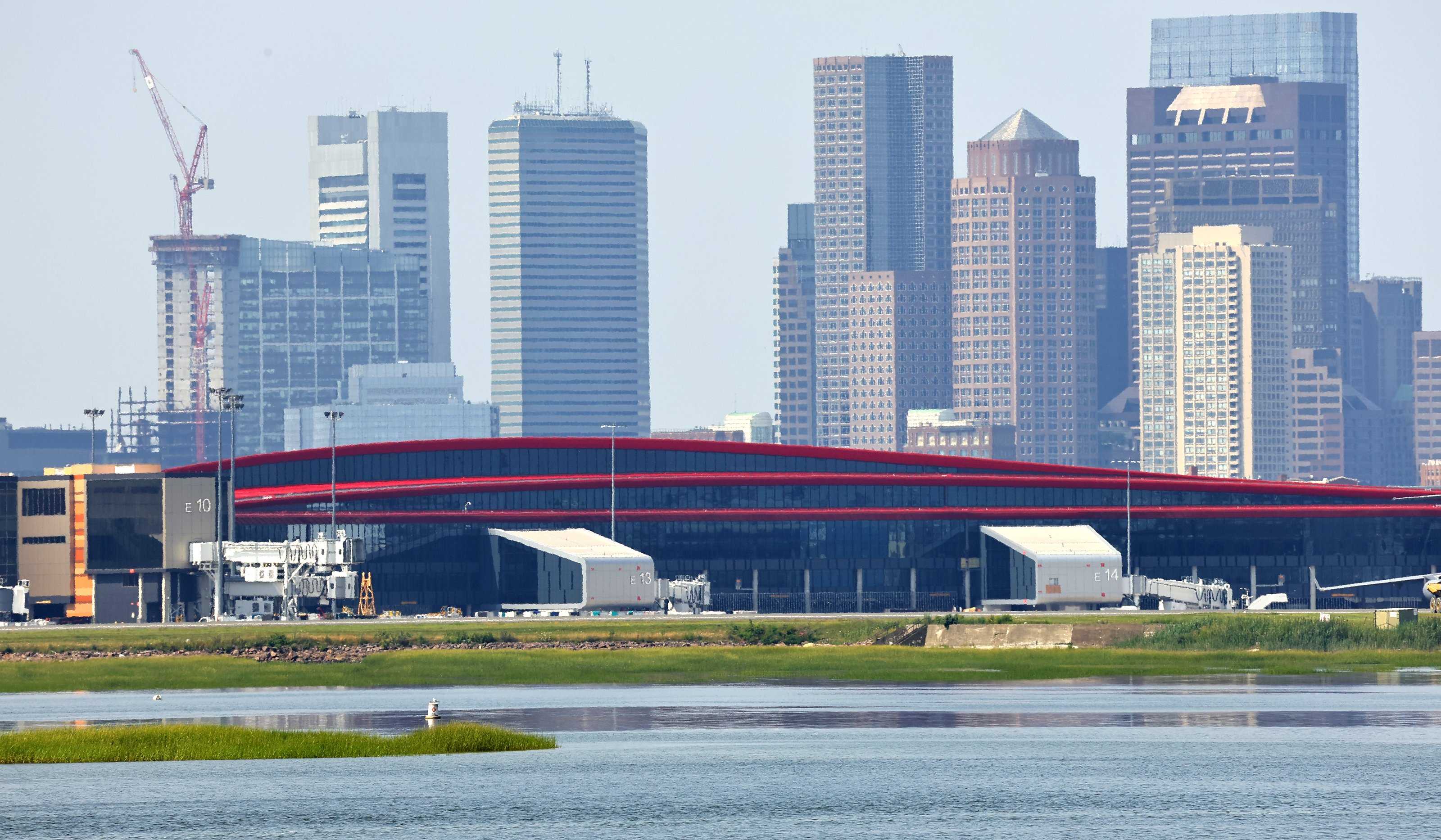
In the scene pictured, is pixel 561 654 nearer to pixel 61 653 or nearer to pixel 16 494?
pixel 61 653

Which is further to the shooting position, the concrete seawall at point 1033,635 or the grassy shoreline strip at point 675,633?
the concrete seawall at point 1033,635

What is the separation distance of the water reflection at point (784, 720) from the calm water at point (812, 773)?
0.83ft

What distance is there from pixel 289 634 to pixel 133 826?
77954 millimetres

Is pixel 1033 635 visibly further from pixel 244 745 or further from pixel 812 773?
pixel 244 745

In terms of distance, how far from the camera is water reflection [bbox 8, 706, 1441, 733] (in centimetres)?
9875

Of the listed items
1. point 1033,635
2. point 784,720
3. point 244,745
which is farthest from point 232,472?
point 244,745

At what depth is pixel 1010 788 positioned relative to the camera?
82562 millimetres

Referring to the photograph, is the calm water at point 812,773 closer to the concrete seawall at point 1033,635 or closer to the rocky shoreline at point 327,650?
the rocky shoreline at point 327,650

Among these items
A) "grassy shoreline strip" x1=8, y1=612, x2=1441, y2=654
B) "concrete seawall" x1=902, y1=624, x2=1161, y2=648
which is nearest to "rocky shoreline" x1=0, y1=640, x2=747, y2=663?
"grassy shoreline strip" x1=8, y1=612, x2=1441, y2=654

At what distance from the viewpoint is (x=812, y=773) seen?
282ft

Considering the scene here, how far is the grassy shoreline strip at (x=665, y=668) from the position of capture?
12625 cm

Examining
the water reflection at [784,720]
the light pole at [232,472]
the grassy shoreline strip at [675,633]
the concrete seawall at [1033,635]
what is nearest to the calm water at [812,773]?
the water reflection at [784,720]

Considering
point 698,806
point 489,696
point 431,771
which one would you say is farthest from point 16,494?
point 698,806

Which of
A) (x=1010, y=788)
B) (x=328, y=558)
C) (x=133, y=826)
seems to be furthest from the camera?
(x=328, y=558)
